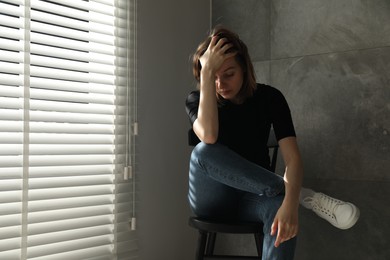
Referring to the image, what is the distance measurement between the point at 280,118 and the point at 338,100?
1.81ft

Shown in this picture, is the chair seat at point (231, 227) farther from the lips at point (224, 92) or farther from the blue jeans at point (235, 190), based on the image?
the lips at point (224, 92)

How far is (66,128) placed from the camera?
2.00m

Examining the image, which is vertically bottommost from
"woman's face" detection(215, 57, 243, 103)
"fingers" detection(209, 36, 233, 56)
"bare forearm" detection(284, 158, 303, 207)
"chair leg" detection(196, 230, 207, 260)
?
"chair leg" detection(196, 230, 207, 260)

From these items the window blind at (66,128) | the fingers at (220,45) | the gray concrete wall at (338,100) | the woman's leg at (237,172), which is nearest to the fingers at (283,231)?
the woman's leg at (237,172)

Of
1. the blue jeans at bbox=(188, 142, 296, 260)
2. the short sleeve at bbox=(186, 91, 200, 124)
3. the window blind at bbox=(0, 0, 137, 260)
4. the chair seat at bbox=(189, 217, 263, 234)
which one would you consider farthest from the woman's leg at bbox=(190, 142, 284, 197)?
the window blind at bbox=(0, 0, 137, 260)

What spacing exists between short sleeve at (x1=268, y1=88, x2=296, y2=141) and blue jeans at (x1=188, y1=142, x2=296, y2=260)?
0.23 metres

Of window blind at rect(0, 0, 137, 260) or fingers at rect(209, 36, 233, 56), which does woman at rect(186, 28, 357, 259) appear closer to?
fingers at rect(209, 36, 233, 56)

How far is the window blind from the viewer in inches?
71.3

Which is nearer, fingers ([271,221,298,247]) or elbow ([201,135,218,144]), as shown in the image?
fingers ([271,221,298,247])

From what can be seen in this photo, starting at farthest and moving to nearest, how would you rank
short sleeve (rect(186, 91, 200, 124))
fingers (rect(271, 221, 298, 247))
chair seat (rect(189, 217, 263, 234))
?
short sleeve (rect(186, 91, 200, 124)), chair seat (rect(189, 217, 263, 234)), fingers (rect(271, 221, 298, 247))

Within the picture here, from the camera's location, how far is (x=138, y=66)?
2.32 m

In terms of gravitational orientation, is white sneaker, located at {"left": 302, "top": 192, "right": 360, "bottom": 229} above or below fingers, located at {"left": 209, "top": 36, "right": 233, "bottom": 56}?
below

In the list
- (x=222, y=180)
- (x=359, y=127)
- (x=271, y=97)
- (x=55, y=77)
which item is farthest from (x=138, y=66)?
(x=359, y=127)

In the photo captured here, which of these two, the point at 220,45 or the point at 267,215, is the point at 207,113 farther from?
the point at 267,215
